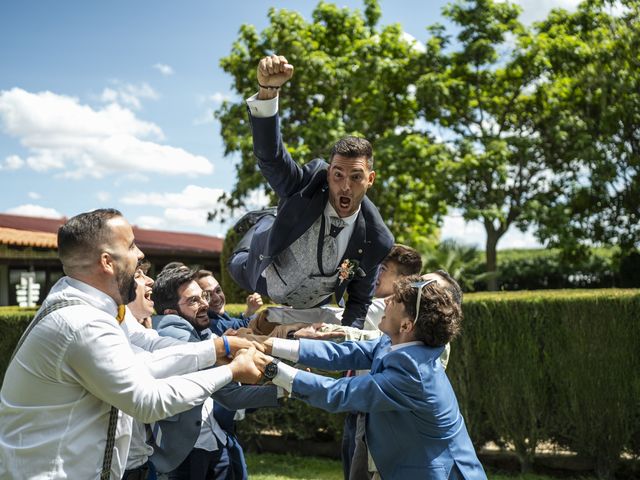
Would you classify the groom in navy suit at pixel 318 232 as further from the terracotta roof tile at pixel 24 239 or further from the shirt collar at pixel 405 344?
the terracotta roof tile at pixel 24 239

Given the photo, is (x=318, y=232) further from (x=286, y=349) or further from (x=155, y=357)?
(x=155, y=357)

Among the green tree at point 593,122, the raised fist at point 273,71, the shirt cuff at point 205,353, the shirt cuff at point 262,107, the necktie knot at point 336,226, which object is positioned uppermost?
the green tree at point 593,122

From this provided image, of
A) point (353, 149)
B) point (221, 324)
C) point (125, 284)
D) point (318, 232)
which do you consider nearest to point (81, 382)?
point (125, 284)

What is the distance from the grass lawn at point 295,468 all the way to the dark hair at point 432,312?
203 inches

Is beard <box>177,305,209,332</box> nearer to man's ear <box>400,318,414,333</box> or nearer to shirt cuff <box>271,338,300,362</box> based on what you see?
shirt cuff <box>271,338,300,362</box>

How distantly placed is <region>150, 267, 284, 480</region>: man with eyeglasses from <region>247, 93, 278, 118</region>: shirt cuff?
68.0 inches

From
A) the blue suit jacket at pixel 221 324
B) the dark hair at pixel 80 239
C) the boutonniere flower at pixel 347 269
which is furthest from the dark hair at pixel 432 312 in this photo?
the blue suit jacket at pixel 221 324

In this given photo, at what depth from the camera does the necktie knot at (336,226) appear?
421 centimetres

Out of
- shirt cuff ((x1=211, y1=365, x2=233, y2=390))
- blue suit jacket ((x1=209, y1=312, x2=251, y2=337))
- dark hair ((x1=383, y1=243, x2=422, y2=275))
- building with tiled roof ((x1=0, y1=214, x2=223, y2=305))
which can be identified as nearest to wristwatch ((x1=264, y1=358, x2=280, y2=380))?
shirt cuff ((x1=211, y1=365, x2=233, y2=390))

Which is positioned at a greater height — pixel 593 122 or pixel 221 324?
pixel 593 122

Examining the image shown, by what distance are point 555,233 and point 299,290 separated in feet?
59.9

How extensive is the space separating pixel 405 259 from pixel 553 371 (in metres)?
3.42

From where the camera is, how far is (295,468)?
349 inches

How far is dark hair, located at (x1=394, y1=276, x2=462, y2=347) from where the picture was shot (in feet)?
12.2
